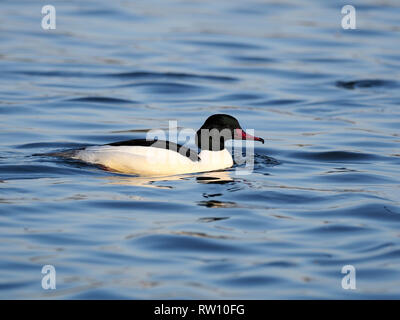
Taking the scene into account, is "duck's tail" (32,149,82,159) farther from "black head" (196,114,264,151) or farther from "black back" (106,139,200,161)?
"black head" (196,114,264,151)

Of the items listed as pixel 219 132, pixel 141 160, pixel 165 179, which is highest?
pixel 219 132

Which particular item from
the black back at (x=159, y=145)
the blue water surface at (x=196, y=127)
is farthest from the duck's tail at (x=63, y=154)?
the black back at (x=159, y=145)

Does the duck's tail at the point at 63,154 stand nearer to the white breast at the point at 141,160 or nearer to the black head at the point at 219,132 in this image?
→ the white breast at the point at 141,160

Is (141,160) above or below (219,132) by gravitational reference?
below

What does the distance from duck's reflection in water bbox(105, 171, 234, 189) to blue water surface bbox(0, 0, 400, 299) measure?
51 mm

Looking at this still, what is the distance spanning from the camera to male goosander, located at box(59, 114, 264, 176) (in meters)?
11.5

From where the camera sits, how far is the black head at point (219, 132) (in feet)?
39.6

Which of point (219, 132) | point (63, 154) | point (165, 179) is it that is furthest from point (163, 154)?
point (63, 154)

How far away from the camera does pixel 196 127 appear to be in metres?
14.7

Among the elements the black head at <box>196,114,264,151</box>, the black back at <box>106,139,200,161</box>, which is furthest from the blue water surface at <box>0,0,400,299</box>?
the black head at <box>196,114,264,151</box>

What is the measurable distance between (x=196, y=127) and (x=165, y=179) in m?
3.48

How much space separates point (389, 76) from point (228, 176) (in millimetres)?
8325

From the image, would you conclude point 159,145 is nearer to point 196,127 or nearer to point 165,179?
point 165,179

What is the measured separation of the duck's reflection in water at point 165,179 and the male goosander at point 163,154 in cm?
10
